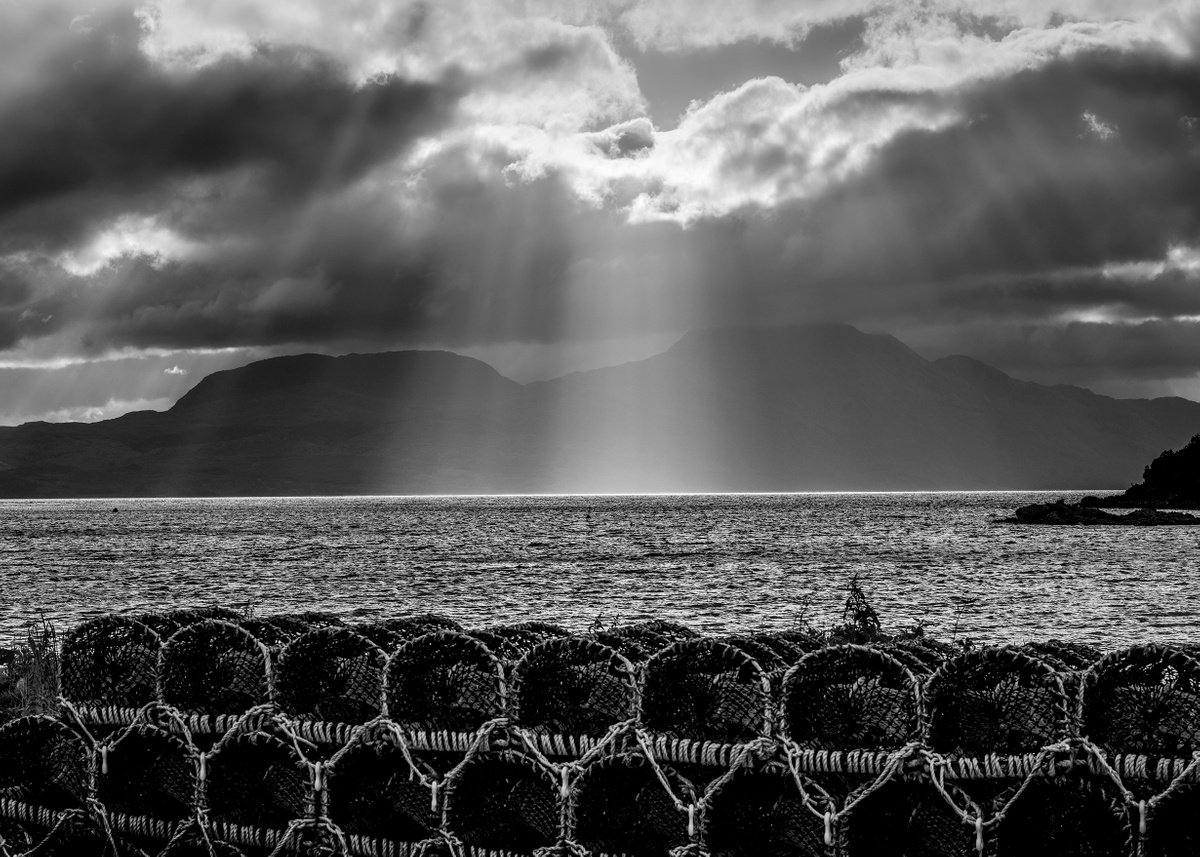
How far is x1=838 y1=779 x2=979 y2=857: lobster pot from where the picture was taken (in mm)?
5254

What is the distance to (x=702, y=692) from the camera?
5.92 meters

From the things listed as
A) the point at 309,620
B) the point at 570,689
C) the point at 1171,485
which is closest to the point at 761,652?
the point at 570,689

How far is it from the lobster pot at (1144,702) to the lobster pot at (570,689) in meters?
2.27

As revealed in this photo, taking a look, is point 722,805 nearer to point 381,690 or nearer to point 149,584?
point 381,690

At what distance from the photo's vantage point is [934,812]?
529 cm

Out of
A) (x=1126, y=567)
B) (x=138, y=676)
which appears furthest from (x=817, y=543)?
(x=138, y=676)

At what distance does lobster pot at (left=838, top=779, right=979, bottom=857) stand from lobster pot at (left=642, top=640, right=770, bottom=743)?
711 millimetres

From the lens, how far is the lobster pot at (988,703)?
5.59m

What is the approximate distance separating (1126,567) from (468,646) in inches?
2748

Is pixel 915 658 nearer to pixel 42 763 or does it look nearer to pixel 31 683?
pixel 42 763

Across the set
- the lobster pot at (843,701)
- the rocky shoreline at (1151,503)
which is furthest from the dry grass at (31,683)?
the rocky shoreline at (1151,503)

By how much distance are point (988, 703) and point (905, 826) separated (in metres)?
0.78

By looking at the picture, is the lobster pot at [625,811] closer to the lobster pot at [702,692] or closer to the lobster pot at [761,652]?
the lobster pot at [702,692]

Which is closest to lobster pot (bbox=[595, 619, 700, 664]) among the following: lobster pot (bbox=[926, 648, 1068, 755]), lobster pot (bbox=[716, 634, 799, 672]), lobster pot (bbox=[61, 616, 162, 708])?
lobster pot (bbox=[716, 634, 799, 672])
